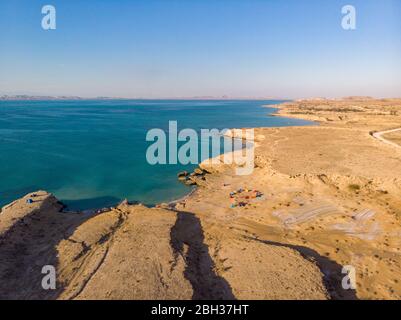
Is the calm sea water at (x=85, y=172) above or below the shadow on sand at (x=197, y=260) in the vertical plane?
above

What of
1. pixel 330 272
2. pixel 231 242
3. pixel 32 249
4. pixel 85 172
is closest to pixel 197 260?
pixel 231 242

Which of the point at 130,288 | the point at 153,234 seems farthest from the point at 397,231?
the point at 130,288

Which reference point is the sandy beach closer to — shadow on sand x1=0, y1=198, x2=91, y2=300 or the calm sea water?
shadow on sand x1=0, y1=198, x2=91, y2=300

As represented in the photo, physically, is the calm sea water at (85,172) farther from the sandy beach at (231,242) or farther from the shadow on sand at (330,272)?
the shadow on sand at (330,272)

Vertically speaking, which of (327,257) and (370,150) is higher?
(370,150)

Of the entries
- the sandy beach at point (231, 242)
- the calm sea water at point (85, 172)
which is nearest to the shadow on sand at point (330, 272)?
the sandy beach at point (231, 242)

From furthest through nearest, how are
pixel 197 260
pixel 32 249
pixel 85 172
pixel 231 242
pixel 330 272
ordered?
pixel 85 172 < pixel 231 242 < pixel 32 249 < pixel 197 260 < pixel 330 272

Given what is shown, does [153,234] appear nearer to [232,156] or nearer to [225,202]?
[225,202]

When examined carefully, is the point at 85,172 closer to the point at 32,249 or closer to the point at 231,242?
the point at 32,249
